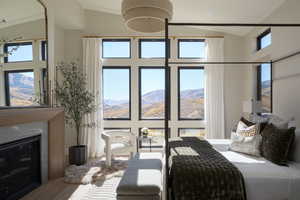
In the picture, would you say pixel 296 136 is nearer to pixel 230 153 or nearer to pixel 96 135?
pixel 230 153

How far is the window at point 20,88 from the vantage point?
2.65 meters

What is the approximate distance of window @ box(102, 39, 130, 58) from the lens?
197 inches

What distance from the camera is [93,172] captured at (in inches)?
144

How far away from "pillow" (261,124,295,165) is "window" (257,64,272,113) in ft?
5.16

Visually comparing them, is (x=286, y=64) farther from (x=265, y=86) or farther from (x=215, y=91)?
(x=215, y=91)

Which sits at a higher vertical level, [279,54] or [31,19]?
[31,19]

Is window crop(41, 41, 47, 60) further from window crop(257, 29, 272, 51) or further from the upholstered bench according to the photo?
window crop(257, 29, 272, 51)

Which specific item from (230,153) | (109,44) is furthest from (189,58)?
(230,153)

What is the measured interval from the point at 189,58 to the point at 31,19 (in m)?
3.28

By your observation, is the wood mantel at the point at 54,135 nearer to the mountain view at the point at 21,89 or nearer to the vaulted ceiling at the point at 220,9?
the mountain view at the point at 21,89

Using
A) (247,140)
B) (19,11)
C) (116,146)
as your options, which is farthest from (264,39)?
(19,11)

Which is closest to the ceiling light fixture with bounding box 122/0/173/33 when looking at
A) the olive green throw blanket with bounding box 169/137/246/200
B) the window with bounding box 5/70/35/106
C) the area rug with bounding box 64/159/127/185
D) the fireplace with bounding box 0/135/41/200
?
the olive green throw blanket with bounding box 169/137/246/200

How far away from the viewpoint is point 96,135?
480 cm

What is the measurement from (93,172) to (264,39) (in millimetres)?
4168
